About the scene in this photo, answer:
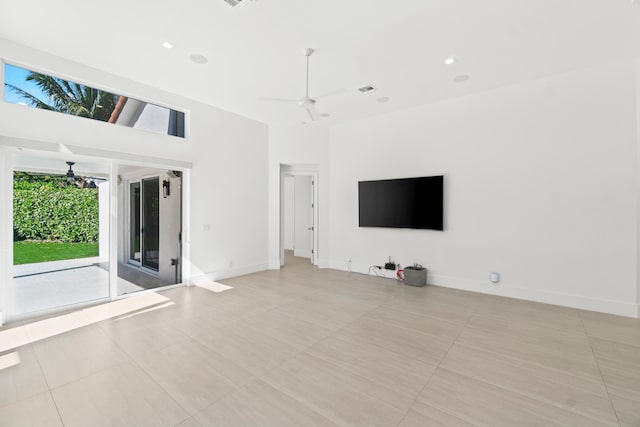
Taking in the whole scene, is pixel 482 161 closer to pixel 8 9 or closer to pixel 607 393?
pixel 607 393

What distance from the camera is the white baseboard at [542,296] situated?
371 cm

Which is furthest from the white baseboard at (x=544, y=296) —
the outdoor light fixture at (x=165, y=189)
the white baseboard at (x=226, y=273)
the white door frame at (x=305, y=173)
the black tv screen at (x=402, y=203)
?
the outdoor light fixture at (x=165, y=189)

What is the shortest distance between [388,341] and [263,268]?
159 inches

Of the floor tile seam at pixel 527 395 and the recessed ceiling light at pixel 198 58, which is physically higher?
the recessed ceiling light at pixel 198 58

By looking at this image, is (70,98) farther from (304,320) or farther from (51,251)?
(304,320)

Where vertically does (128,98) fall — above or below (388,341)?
above

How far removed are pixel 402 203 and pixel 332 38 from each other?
326 centimetres

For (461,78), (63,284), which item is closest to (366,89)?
(461,78)

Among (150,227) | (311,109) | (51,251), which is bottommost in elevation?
(51,251)

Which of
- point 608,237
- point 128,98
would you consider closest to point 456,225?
point 608,237

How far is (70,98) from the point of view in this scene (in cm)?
384

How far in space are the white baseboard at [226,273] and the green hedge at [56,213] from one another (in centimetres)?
172

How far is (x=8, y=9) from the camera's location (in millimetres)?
2805

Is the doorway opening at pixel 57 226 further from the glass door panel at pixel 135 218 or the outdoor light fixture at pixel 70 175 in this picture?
the glass door panel at pixel 135 218
